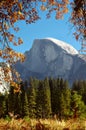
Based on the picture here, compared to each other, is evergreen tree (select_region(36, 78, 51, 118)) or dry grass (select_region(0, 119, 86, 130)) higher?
dry grass (select_region(0, 119, 86, 130))

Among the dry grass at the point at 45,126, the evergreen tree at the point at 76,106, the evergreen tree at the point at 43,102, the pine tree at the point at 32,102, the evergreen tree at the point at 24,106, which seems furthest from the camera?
the evergreen tree at the point at 43,102

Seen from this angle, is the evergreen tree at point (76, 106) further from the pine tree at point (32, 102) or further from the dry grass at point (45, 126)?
the pine tree at point (32, 102)

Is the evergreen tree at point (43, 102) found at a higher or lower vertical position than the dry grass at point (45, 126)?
lower

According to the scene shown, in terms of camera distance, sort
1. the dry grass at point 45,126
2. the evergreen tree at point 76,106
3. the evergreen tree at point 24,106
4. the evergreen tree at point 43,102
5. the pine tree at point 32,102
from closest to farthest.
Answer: the dry grass at point 45,126 < the evergreen tree at point 76,106 < the evergreen tree at point 24,106 < the pine tree at point 32,102 < the evergreen tree at point 43,102

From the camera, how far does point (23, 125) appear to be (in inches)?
320

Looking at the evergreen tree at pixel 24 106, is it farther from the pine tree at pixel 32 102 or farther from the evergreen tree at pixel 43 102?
the evergreen tree at pixel 43 102

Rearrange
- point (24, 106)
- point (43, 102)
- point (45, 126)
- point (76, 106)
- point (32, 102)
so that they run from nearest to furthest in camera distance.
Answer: point (45, 126) < point (76, 106) < point (24, 106) < point (32, 102) < point (43, 102)

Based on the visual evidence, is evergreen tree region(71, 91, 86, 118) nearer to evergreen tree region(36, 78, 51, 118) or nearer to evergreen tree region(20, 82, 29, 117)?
evergreen tree region(36, 78, 51, 118)

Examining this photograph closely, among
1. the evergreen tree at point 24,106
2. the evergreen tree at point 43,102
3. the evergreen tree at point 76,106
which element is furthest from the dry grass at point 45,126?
the evergreen tree at point 43,102

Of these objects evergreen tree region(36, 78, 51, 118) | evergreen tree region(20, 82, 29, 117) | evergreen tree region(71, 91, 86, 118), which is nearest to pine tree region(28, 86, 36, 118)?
evergreen tree region(20, 82, 29, 117)

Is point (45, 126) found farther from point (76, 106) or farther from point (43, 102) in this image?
point (43, 102)

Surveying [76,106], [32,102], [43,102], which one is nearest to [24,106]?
[32,102]

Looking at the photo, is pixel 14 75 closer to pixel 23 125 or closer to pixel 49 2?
pixel 49 2

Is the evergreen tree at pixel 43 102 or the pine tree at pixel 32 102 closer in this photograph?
the pine tree at pixel 32 102
